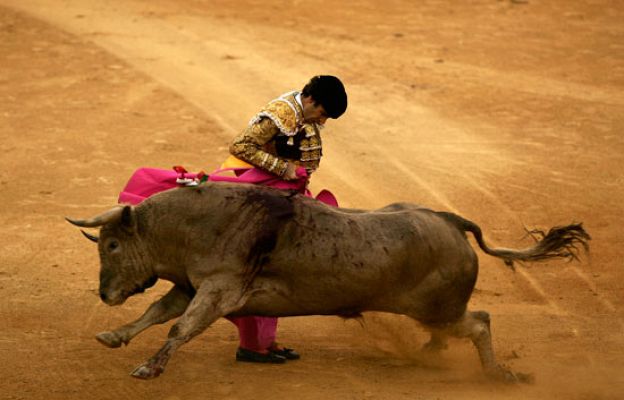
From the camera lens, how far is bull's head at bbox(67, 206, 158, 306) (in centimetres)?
670

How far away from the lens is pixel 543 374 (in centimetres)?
743

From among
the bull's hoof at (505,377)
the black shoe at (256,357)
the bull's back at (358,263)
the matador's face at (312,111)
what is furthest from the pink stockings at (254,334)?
the bull's hoof at (505,377)

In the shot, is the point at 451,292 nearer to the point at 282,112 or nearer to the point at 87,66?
the point at 282,112

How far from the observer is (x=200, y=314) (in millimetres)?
6395

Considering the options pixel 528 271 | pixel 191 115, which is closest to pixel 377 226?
pixel 528 271

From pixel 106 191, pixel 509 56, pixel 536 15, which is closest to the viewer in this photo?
pixel 106 191

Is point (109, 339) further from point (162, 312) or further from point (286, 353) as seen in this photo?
point (286, 353)

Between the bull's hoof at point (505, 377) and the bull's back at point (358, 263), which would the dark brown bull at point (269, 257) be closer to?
the bull's back at point (358, 263)

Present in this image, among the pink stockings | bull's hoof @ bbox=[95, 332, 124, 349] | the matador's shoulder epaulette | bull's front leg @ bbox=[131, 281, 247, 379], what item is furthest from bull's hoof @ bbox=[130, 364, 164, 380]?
the matador's shoulder epaulette

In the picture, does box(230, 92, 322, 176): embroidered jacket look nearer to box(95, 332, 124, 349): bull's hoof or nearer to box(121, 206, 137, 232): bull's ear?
box(121, 206, 137, 232): bull's ear

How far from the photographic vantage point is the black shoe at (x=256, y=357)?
7.28m

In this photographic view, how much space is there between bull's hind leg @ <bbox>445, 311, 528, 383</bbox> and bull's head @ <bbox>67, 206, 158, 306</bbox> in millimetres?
2034

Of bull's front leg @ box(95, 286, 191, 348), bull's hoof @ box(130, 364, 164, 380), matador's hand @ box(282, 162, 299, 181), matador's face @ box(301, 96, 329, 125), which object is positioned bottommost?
bull's hoof @ box(130, 364, 164, 380)

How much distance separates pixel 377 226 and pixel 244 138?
1036 millimetres
